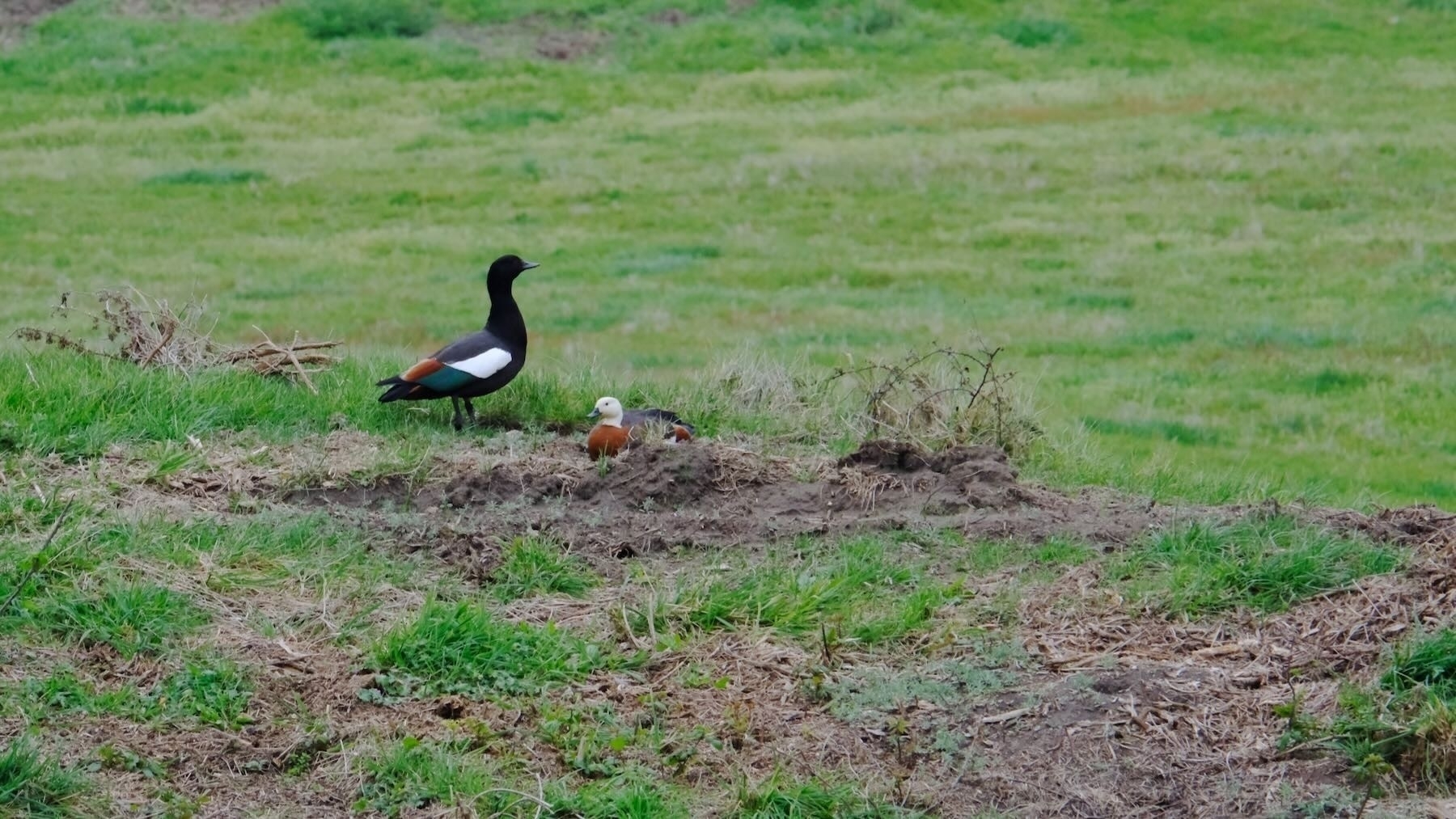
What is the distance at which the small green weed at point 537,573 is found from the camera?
5984 millimetres

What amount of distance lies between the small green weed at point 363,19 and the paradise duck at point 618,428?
1012 inches

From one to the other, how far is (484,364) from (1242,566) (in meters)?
3.85

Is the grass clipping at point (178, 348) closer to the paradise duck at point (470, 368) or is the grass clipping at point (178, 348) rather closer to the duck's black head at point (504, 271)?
the paradise duck at point (470, 368)

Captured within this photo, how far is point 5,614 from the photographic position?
5367 millimetres

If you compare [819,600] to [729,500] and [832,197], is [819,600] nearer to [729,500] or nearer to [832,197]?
[729,500]

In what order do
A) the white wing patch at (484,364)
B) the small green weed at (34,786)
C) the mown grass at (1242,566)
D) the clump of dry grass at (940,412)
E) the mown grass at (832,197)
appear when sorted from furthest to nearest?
1. the mown grass at (832,197)
2. the white wing patch at (484,364)
3. the clump of dry grass at (940,412)
4. the mown grass at (1242,566)
5. the small green weed at (34,786)

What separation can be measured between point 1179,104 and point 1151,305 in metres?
11.5

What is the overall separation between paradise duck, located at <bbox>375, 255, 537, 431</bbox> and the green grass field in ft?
0.72

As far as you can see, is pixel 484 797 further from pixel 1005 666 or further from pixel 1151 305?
pixel 1151 305

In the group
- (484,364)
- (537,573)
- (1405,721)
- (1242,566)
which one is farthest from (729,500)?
(1405,721)

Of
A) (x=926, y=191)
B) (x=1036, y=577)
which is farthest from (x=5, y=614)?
(x=926, y=191)

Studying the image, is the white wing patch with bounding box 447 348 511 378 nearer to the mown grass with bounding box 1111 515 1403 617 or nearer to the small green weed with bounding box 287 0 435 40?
the mown grass with bounding box 1111 515 1403 617

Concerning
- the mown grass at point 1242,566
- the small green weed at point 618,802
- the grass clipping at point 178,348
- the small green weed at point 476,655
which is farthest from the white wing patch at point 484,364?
the small green weed at point 618,802

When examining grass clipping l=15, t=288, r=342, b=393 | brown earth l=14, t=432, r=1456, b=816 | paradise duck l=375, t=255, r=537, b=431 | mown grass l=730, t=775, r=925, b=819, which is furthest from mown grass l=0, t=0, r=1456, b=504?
mown grass l=730, t=775, r=925, b=819
